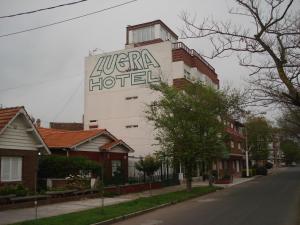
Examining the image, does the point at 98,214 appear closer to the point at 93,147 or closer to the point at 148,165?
the point at 148,165

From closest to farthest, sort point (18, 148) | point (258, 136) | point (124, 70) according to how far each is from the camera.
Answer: point (18, 148), point (124, 70), point (258, 136)

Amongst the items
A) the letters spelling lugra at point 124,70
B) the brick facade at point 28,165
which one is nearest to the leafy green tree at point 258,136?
the letters spelling lugra at point 124,70

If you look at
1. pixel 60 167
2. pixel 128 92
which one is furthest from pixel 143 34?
pixel 60 167

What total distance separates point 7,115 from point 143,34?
93.9 feet

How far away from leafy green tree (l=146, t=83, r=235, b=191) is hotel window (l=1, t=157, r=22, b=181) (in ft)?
33.0

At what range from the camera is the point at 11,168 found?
2245cm

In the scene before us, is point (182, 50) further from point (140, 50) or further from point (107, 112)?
point (107, 112)

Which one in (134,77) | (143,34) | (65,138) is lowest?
(65,138)

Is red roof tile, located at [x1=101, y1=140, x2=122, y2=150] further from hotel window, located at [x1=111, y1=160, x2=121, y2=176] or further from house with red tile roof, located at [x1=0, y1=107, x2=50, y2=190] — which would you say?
house with red tile roof, located at [x1=0, y1=107, x2=50, y2=190]

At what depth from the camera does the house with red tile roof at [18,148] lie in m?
21.8

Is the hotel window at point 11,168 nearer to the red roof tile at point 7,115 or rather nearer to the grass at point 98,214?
the red roof tile at point 7,115

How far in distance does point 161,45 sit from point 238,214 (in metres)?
29.3

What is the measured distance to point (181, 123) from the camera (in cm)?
2916

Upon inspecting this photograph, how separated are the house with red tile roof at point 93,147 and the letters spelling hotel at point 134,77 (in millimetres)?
9214
